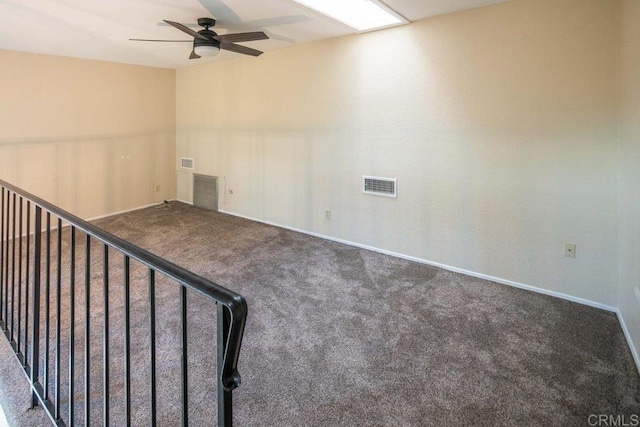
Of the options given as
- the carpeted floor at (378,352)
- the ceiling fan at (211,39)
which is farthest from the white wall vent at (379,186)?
the ceiling fan at (211,39)

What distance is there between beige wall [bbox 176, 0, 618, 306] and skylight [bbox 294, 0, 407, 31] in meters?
0.19

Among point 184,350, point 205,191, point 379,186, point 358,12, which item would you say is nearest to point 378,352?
point 184,350

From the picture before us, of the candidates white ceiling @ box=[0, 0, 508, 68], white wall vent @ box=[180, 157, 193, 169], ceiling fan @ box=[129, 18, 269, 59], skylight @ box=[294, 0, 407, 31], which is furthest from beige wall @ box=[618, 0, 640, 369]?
white wall vent @ box=[180, 157, 193, 169]

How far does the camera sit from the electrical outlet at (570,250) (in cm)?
292

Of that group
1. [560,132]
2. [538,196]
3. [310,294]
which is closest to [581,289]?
[538,196]

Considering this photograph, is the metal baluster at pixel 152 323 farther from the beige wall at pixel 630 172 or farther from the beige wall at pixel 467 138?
the beige wall at pixel 467 138

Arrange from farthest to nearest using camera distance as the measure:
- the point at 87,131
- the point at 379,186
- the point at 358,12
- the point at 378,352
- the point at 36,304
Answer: the point at 87,131, the point at 379,186, the point at 358,12, the point at 378,352, the point at 36,304

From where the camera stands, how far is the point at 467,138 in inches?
132

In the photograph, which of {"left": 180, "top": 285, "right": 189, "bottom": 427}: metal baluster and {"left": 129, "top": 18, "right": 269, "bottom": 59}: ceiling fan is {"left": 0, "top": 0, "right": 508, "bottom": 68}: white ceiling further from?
{"left": 180, "top": 285, "right": 189, "bottom": 427}: metal baluster

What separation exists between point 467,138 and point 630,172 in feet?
4.22

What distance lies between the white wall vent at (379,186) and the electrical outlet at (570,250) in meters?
1.59

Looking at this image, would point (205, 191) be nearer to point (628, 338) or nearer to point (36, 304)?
point (36, 304)

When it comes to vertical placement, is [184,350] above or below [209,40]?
below

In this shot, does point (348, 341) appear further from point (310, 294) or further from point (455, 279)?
point (455, 279)
